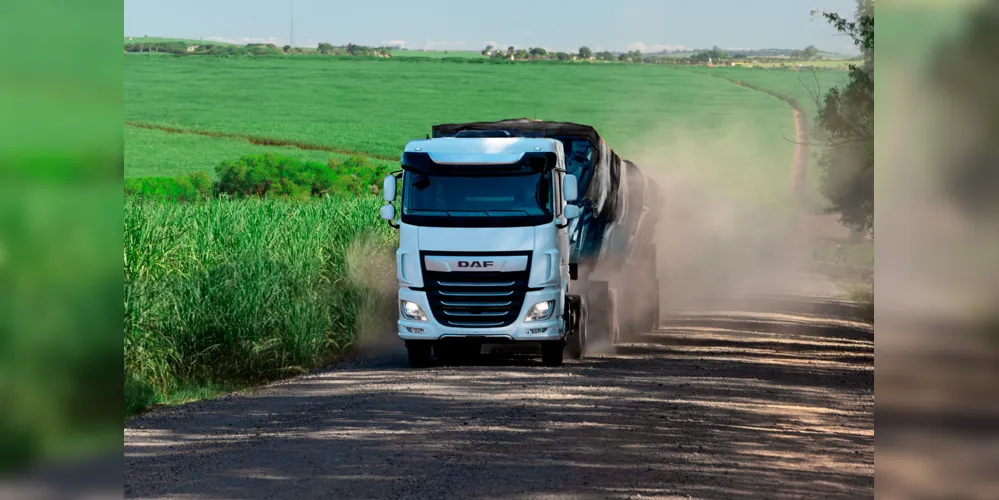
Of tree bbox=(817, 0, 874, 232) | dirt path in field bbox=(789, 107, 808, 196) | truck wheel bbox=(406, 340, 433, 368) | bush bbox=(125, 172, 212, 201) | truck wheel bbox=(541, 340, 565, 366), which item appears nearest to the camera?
truck wheel bbox=(406, 340, 433, 368)

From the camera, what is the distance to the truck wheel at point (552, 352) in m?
18.2

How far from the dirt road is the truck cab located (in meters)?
0.76

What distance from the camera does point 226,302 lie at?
17609mm

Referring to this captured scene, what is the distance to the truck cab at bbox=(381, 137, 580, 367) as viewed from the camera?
17.1 meters

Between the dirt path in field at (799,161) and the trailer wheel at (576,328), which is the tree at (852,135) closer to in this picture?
the trailer wheel at (576,328)

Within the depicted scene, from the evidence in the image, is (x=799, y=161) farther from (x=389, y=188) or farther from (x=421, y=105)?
(x=389, y=188)

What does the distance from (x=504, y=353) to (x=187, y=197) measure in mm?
45455

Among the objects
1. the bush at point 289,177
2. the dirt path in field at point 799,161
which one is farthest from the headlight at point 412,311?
the dirt path in field at point 799,161

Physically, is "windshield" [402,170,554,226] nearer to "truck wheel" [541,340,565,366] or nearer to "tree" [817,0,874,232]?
"truck wheel" [541,340,565,366]

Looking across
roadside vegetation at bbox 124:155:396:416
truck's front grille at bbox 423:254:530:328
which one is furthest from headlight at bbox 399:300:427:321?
roadside vegetation at bbox 124:155:396:416

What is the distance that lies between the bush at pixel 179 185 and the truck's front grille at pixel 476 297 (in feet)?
149
